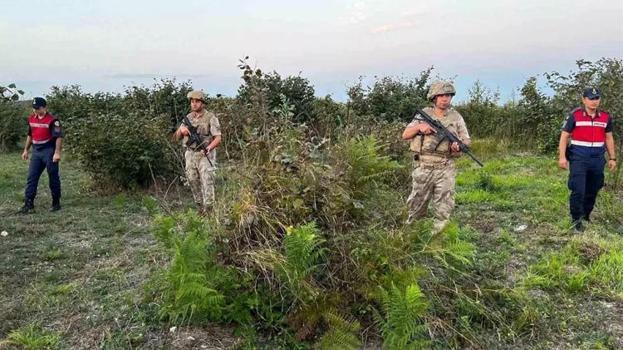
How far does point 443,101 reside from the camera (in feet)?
18.2

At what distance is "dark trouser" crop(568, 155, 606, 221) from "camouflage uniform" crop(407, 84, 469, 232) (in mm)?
1731

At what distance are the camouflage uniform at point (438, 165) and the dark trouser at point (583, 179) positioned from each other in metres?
1.73

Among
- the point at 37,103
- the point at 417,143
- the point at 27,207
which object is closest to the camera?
the point at 417,143

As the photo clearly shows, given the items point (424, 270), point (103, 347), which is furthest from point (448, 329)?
point (103, 347)

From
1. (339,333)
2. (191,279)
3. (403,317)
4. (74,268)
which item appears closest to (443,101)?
(403,317)

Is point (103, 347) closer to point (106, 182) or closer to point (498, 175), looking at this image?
point (106, 182)

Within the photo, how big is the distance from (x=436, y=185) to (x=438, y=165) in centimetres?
20

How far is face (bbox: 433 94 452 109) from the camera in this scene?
18.1 ft

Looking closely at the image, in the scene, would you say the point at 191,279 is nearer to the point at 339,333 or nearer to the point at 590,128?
the point at 339,333

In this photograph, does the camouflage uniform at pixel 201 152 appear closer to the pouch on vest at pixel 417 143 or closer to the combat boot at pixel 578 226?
the pouch on vest at pixel 417 143

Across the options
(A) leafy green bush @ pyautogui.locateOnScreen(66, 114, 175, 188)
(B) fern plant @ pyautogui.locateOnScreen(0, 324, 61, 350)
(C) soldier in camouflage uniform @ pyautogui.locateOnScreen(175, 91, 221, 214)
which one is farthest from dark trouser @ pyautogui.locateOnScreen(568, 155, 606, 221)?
(A) leafy green bush @ pyautogui.locateOnScreen(66, 114, 175, 188)

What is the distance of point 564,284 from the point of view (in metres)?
4.86

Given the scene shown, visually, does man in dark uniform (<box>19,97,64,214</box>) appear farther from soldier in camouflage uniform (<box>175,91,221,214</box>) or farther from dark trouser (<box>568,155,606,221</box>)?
dark trouser (<box>568,155,606,221</box>)

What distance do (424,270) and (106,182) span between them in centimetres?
687
